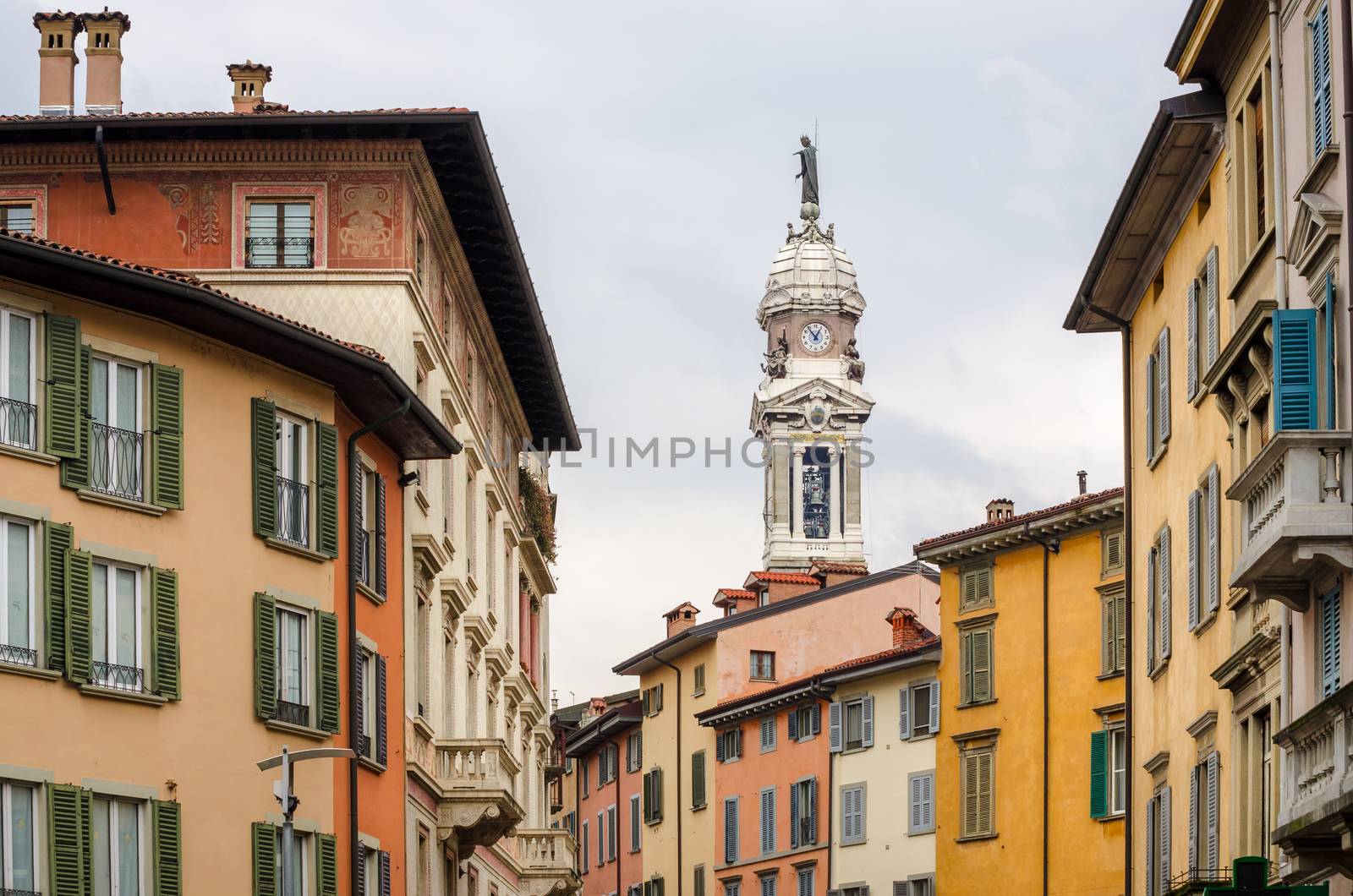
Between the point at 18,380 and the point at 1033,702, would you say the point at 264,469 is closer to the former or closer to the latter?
the point at 18,380

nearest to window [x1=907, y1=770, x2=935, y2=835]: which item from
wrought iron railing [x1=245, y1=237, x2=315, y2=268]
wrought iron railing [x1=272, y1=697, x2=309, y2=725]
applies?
wrought iron railing [x1=245, y1=237, x2=315, y2=268]

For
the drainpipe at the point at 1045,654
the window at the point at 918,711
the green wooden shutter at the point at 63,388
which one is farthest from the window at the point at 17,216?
the window at the point at 918,711

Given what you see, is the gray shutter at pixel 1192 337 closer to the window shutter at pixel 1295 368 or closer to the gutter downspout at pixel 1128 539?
the gutter downspout at pixel 1128 539

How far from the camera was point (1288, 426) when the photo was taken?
25875 millimetres

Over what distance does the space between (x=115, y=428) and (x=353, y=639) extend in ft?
19.2

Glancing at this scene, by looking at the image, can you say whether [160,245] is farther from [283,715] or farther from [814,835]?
[814,835]

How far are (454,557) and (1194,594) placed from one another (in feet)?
57.2

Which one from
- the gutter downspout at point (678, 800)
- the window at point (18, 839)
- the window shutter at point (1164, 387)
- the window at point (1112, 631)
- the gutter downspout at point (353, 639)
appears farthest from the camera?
the gutter downspout at point (678, 800)

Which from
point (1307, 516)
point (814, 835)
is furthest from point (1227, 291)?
point (814, 835)

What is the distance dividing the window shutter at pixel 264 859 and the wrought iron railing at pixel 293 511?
4.01 metres

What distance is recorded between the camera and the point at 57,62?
150ft

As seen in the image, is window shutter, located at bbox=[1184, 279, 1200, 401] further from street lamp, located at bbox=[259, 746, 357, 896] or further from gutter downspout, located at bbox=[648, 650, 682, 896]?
gutter downspout, located at bbox=[648, 650, 682, 896]

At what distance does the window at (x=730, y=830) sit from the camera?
82.9 m

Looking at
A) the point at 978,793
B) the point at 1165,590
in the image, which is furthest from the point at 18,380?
the point at 978,793
